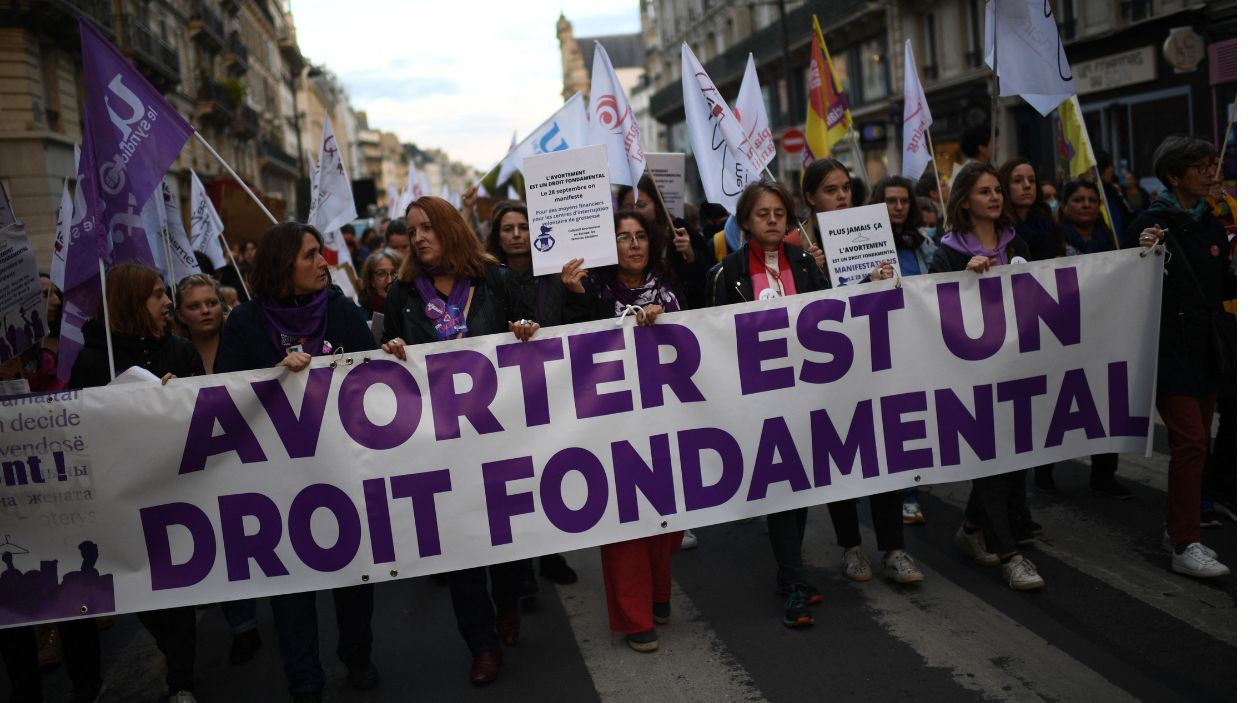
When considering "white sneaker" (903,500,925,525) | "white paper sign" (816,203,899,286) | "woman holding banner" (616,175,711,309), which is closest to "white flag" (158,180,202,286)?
"woman holding banner" (616,175,711,309)

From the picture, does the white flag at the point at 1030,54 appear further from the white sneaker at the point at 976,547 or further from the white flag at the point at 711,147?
the white sneaker at the point at 976,547

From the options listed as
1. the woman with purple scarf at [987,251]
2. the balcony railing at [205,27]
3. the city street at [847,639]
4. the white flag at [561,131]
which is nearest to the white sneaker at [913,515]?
the city street at [847,639]

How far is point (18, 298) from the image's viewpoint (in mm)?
5109

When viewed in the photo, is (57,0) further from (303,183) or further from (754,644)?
(754,644)

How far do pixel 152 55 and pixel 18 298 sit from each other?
103 feet

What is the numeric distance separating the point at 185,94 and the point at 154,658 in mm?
38430

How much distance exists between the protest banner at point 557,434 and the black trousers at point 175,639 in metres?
0.14

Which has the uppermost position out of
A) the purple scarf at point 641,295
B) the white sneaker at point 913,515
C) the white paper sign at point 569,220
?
the white paper sign at point 569,220

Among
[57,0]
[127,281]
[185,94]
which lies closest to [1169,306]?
[127,281]

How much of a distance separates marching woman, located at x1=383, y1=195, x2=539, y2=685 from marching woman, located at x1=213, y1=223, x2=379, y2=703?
8.6 inches

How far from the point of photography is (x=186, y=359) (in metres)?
5.07

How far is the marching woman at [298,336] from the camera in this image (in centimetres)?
457

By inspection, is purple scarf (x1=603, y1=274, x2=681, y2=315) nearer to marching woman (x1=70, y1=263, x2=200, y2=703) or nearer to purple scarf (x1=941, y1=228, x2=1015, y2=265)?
purple scarf (x1=941, y1=228, x2=1015, y2=265)

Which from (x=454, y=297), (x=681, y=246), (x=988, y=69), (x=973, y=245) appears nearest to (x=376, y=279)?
(x=681, y=246)
